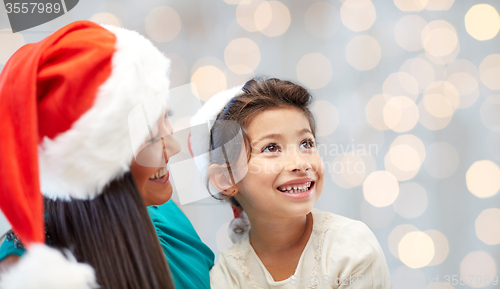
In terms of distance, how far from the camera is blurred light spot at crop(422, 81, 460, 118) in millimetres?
1272

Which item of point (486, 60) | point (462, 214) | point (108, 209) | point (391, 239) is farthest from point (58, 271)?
point (486, 60)

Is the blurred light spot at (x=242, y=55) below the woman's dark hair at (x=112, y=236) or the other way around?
the other way around

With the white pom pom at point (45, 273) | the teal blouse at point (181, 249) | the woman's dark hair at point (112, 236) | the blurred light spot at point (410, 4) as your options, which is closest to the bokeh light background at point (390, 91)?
the blurred light spot at point (410, 4)

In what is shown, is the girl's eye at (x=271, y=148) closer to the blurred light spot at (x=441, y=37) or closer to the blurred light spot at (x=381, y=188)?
the blurred light spot at (x=381, y=188)

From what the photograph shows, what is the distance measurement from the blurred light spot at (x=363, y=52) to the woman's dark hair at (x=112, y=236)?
39.6 inches

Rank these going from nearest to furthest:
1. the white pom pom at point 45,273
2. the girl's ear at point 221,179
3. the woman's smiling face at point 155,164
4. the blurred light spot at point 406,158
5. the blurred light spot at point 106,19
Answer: the white pom pom at point 45,273 → the woman's smiling face at point 155,164 → the girl's ear at point 221,179 → the blurred light spot at point 106,19 → the blurred light spot at point 406,158

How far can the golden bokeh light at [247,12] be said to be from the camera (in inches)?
51.4

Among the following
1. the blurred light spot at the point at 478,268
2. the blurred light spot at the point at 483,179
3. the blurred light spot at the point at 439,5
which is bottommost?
the blurred light spot at the point at 478,268

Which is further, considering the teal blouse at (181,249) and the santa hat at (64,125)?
the teal blouse at (181,249)

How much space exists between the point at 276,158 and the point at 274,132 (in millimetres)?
75

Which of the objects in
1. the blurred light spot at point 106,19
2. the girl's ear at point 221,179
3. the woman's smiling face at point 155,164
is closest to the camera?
the woman's smiling face at point 155,164

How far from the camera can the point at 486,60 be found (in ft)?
4.13

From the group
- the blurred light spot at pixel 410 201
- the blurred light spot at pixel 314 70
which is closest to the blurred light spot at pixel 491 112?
the blurred light spot at pixel 410 201

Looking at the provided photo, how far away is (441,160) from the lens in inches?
51.6
